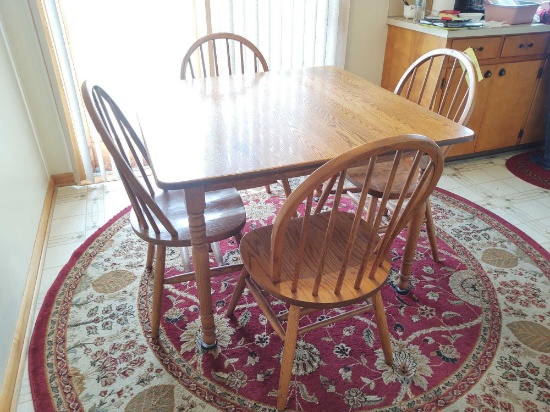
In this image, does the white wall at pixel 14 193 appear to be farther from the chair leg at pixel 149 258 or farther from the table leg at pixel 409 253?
the table leg at pixel 409 253

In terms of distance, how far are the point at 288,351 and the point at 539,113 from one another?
276 cm

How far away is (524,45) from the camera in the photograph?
2.67 metres

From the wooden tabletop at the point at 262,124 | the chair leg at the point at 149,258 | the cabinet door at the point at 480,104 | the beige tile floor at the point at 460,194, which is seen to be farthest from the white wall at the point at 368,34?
the chair leg at the point at 149,258

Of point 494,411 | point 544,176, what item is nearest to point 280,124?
point 494,411

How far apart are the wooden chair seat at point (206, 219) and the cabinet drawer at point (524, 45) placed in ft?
6.96

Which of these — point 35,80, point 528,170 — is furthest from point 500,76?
point 35,80

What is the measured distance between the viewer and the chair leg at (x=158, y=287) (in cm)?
149

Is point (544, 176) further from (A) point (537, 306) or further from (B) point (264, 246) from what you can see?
(B) point (264, 246)

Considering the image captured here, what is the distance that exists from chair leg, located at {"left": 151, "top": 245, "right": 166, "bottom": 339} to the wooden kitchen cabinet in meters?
2.00

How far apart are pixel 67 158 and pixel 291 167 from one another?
6.56 ft

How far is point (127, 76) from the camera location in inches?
99.5

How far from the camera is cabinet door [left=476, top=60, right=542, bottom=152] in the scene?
2.72 metres

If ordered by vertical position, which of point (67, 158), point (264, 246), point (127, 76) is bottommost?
point (67, 158)

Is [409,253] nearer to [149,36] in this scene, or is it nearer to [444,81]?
[444,81]
